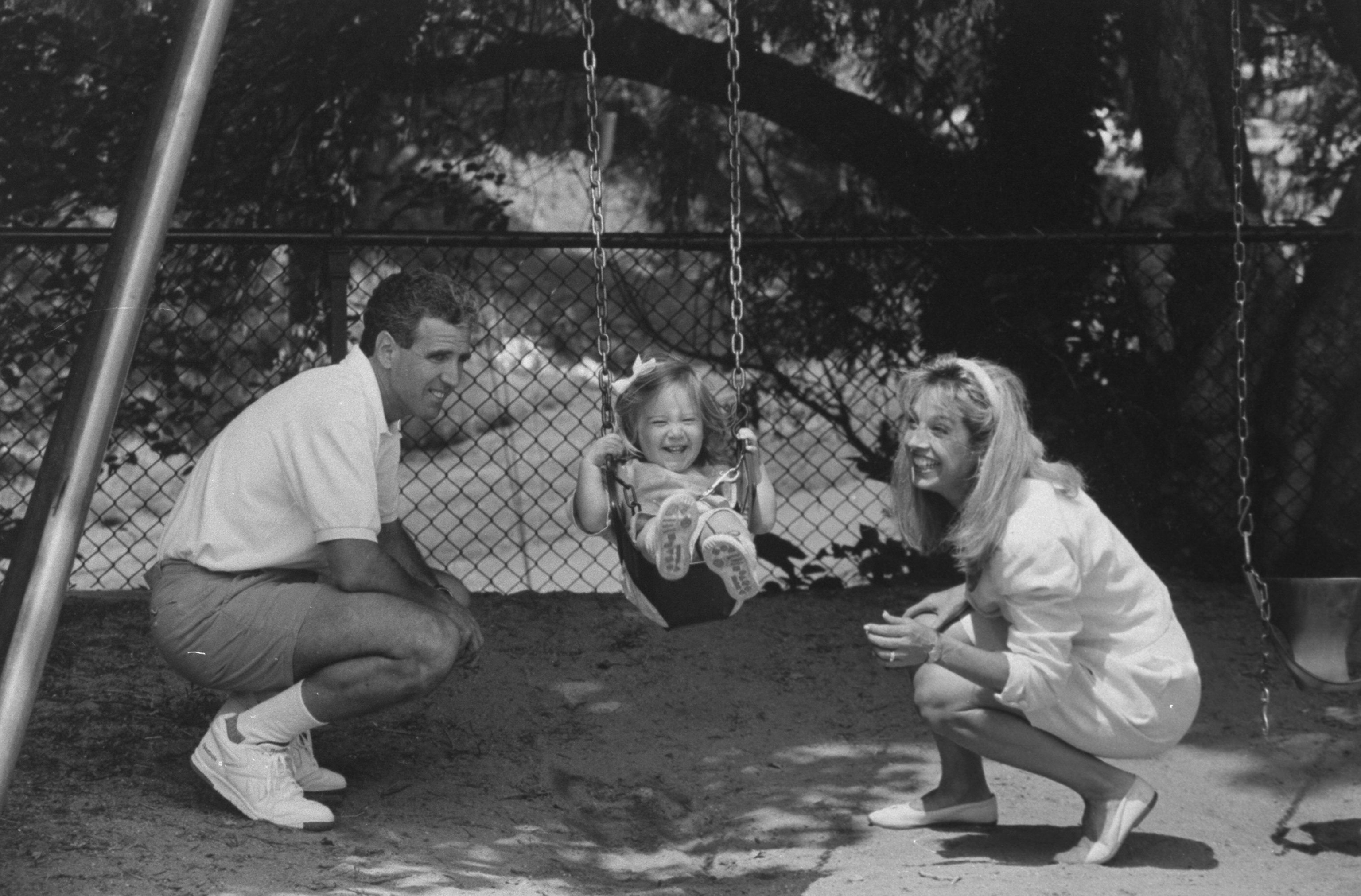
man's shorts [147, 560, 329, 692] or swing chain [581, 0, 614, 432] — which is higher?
swing chain [581, 0, 614, 432]

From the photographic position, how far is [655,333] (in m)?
7.21

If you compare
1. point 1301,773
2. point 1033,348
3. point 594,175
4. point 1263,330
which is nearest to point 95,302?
point 594,175

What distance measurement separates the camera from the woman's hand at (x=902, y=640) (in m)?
3.68

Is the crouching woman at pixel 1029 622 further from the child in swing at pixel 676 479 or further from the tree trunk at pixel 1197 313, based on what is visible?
the tree trunk at pixel 1197 313

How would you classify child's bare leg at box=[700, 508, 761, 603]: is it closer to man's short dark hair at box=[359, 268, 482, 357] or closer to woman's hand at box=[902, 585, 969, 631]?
woman's hand at box=[902, 585, 969, 631]

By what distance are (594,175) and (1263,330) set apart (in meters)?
3.34

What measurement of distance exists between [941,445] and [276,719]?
1.73 meters

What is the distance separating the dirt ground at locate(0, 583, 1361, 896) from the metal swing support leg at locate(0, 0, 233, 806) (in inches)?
21.6

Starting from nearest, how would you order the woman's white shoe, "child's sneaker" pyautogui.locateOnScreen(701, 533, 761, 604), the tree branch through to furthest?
"child's sneaker" pyautogui.locateOnScreen(701, 533, 761, 604), the woman's white shoe, the tree branch

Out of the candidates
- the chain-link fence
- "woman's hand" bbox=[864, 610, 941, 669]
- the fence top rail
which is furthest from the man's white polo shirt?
the chain-link fence

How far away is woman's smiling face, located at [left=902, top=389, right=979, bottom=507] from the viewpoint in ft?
12.8

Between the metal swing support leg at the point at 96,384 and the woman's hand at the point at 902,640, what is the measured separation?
1.69 m

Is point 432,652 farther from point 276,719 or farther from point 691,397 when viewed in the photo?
point 691,397

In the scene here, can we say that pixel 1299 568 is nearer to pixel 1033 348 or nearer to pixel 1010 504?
pixel 1033 348
